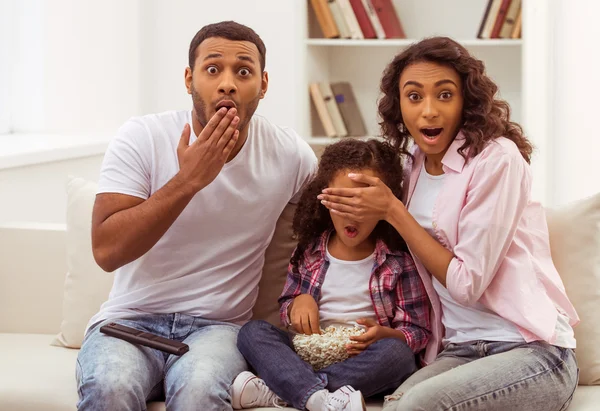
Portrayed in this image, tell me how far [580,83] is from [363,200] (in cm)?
203

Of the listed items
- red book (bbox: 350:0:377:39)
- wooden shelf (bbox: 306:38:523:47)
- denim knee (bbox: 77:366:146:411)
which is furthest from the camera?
red book (bbox: 350:0:377:39)

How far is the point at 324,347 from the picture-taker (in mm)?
1913

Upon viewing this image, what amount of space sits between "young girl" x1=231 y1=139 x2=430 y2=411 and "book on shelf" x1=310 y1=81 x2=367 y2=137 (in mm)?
1784

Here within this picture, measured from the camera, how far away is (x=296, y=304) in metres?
2.03

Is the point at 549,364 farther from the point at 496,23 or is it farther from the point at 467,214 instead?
the point at 496,23

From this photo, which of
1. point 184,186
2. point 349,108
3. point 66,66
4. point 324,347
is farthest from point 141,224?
point 349,108

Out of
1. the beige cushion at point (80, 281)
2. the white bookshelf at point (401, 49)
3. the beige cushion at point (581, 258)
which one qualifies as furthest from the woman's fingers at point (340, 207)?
the white bookshelf at point (401, 49)

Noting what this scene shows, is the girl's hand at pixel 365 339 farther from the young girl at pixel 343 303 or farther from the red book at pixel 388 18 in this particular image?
the red book at pixel 388 18

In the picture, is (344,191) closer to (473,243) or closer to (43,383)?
(473,243)

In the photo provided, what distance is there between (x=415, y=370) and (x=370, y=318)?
147 mm

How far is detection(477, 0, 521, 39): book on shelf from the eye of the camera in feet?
12.1

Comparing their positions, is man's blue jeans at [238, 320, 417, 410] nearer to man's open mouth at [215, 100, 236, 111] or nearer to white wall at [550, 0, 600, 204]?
man's open mouth at [215, 100, 236, 111]

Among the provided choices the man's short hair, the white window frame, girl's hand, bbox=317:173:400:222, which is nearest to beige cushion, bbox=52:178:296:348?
girl's hand, bbox=317:173:400:222

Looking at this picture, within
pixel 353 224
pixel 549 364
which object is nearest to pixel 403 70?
pixel 353 224
